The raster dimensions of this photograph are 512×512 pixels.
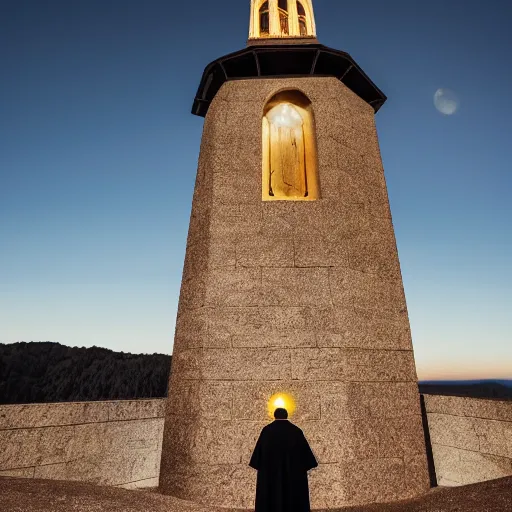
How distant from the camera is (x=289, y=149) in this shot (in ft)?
25.2

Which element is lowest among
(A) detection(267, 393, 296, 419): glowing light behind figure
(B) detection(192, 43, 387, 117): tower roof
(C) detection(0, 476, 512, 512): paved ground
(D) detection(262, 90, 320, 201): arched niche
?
(C) detection(0, 476, 512, 512): paved ground

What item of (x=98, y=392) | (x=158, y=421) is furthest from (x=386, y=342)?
(x=98, y=392)

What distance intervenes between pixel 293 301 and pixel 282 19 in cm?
963

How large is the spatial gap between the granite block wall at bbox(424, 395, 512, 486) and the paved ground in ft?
4.81

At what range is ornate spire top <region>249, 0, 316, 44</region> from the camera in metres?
9.95

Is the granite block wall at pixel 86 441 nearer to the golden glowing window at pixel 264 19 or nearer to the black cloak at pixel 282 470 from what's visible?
the black cloak at pixel 282 470

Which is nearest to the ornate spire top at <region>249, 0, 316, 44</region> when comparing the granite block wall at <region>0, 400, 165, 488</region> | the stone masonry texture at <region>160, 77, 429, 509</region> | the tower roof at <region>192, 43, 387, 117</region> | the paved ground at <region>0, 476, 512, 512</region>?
the tower roof at <region>192, 43, 387, 117</region>

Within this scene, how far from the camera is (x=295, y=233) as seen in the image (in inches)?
247

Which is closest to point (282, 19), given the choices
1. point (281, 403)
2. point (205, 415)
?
point (281, 403)

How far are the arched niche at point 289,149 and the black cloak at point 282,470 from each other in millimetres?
4700

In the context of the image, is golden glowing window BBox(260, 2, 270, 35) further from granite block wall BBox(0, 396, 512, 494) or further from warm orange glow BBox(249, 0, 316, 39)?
granite block wall BBox(0, 396, 512, 494)

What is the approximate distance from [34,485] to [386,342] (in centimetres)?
564

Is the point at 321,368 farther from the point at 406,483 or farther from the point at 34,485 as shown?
the point at 34,485

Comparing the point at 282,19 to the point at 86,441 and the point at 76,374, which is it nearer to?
the point at 86,441
